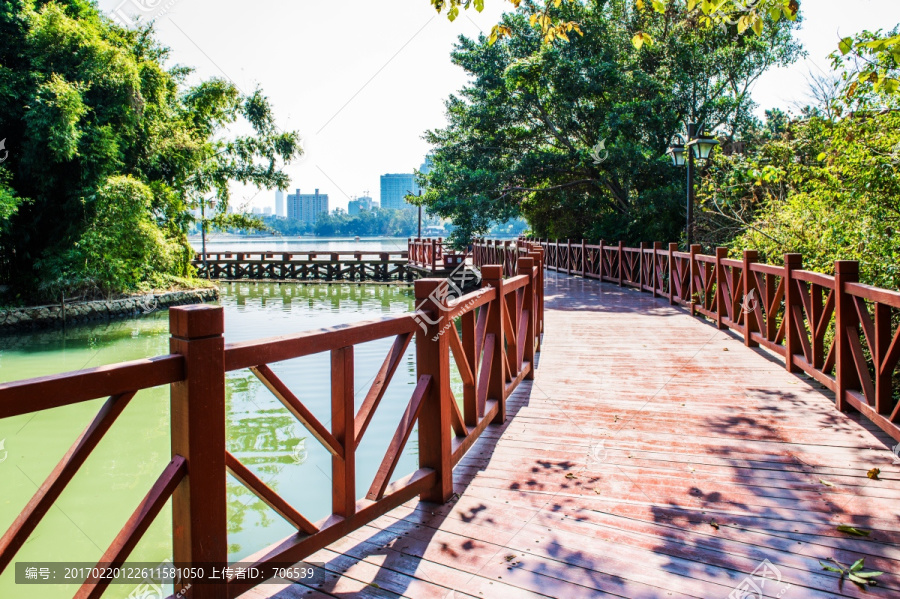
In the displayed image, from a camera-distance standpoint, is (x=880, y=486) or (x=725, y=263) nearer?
(x=880, y=486)

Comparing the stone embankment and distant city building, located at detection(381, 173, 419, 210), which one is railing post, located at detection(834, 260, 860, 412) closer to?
the stone embankment

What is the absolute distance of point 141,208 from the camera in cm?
1933

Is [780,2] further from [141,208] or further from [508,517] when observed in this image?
[141,208]

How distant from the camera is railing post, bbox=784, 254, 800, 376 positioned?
587cm

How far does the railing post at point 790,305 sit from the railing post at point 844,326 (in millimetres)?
1153

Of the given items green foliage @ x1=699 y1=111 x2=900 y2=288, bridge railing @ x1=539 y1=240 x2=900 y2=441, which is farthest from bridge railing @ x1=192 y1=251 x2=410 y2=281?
green foliage @ x1=699 y1=111 x2=900 y2=288

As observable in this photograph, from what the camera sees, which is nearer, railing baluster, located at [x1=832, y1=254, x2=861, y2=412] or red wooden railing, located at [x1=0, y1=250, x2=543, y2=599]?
red wooden railing, located at [x1=0, y1=250, x2=543, y2=599]

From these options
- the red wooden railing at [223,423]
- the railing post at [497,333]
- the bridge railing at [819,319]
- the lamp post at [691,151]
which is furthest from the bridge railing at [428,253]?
the red wooden railing at [223,423]

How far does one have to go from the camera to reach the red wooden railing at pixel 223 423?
1757 mm

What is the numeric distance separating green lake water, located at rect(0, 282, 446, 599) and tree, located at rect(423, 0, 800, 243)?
8.90 m

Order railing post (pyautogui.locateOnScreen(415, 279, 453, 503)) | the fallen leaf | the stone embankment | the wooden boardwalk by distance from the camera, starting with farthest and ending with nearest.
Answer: the stone embankment → railing post (pyautogui.locateOnScreen(415, 279, 453, 503)) → the fallen leaf → the wooden boardwalk

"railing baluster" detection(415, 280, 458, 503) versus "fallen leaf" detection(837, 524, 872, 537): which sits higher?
"railing baluster" detection(415, 280, 458, 503)

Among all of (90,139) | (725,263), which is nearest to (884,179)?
(725,263)

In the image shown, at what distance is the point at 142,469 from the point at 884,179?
27.2 ft
